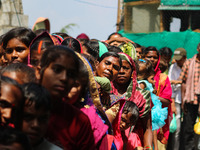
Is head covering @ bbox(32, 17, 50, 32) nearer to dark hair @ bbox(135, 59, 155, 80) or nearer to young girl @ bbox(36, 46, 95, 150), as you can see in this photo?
dark hair @ bbox(135, 59, 155, 80)

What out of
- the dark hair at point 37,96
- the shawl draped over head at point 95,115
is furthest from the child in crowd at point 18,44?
the dark hair at point 37,96

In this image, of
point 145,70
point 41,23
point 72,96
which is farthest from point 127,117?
point 41,23

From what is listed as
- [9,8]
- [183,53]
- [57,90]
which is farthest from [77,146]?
[9,8]

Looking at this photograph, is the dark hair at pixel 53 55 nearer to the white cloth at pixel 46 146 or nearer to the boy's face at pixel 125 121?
the white cloth at pixel 46 146

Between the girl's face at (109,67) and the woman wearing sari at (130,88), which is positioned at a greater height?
the girl's face at (109,67)

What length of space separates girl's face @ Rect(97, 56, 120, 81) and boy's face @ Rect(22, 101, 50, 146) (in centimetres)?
206

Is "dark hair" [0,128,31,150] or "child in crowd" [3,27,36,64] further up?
"child in crowd" [3,27,36,64]

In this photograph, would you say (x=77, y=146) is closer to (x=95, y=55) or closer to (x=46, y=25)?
(x=95, y=55)

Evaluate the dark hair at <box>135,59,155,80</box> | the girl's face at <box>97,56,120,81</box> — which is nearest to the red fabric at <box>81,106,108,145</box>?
the girl's face at <box>97,56,120,81</box>

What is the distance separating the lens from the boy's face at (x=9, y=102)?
2092mm

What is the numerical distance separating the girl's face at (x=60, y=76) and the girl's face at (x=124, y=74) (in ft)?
7.39

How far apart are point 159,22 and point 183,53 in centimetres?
645

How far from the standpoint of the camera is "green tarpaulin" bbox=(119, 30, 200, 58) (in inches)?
515

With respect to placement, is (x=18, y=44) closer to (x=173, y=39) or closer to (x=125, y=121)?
(x=125, y=121)
